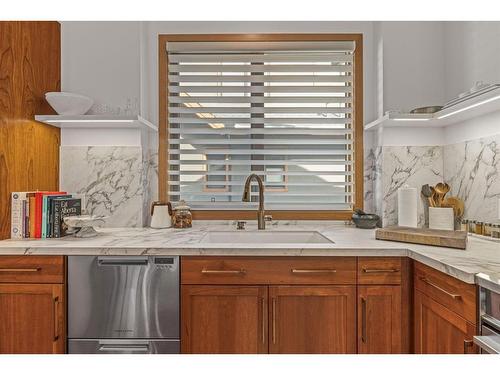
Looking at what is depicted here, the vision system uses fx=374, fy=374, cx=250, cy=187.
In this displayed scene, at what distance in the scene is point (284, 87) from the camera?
2.82m

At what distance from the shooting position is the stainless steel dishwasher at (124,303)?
75.7 inches

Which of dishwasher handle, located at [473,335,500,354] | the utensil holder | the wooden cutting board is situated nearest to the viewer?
dishwasher handle, located at [473,335,500,354]

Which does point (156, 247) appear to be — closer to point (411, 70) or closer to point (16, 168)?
point (16, 168)

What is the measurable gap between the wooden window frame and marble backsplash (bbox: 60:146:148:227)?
222 mm

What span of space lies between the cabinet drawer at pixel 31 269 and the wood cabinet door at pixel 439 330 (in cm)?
179

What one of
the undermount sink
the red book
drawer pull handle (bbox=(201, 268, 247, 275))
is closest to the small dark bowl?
the undermount sink

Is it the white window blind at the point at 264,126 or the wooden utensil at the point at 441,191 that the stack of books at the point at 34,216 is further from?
the wooden utensil at the point at 441,191

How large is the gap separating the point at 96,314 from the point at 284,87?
77.6 inches

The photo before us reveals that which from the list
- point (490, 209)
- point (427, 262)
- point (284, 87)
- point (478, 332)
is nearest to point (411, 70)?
point (284, 87)

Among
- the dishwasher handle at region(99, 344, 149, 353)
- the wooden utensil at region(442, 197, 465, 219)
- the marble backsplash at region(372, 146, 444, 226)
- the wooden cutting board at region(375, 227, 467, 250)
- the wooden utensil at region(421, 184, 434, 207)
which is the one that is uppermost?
the marble backsplash at region(372, 146, 444, 226)

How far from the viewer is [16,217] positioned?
2184 millimetres

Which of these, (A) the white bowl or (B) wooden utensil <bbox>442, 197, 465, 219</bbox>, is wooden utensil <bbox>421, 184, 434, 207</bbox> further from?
(A) the white bowl

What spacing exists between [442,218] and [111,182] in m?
2.25

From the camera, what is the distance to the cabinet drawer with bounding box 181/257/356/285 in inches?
75.1
